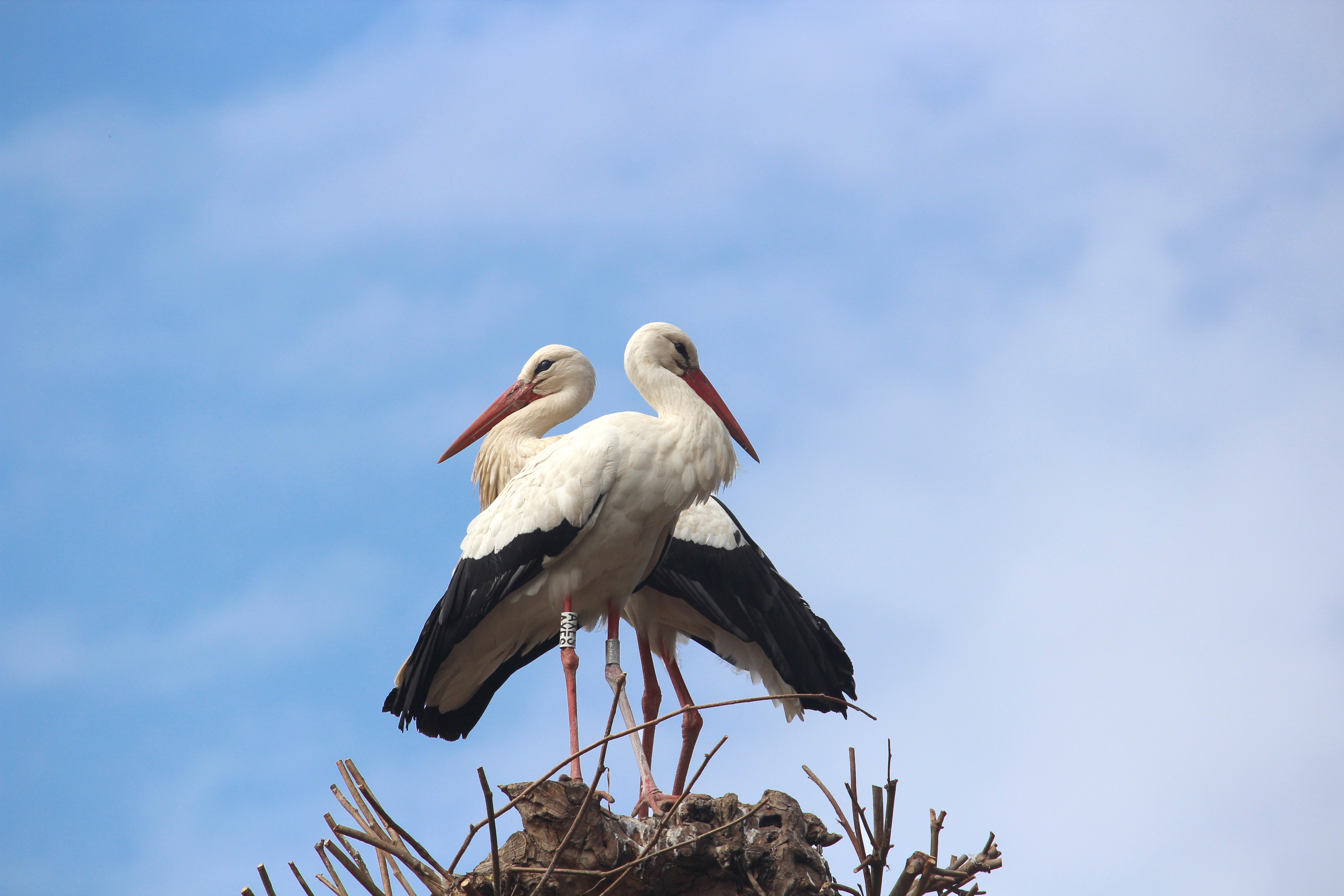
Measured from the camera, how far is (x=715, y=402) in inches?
223

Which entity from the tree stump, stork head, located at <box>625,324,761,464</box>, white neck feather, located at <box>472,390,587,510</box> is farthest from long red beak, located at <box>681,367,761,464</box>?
the tree stump

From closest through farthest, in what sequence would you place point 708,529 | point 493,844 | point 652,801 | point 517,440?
point 493,844
point 652,801
point 708,529
point 517,440

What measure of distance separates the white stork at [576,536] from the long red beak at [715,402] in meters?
0.23

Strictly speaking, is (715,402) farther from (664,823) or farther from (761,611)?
(664,823)

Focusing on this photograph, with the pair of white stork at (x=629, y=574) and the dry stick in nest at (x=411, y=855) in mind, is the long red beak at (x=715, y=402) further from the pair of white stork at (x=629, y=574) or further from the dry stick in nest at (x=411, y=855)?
the dry stick in nest at (x=411, y=855)

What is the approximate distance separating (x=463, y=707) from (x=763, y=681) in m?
1.40

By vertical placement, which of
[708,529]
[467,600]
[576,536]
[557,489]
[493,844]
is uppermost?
[708,529]

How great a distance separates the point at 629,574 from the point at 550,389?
5.43 ft

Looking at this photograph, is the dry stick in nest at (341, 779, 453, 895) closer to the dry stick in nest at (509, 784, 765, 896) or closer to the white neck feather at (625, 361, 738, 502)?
the dry stick in nest at (509, 784, 765, 896)

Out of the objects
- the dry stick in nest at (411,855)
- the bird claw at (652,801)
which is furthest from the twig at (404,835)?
the bird claw at (652,801)

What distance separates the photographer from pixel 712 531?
5934 millimetres

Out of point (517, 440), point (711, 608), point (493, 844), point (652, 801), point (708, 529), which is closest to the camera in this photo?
point (493, 844)

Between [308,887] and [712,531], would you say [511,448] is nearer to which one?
[712,531]

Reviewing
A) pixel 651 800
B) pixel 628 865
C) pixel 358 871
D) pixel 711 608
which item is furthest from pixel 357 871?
pixel 711 608
